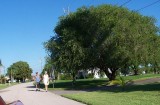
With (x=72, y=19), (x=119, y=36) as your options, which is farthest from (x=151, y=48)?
(x=72, y=19)

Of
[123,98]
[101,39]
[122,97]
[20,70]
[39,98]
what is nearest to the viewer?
[123,98]

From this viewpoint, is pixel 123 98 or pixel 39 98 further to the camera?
pixel 39 98

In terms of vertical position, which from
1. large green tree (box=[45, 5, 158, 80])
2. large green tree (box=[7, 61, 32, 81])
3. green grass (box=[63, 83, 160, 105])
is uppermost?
large green tree (box=[7, 61, 32, 81])

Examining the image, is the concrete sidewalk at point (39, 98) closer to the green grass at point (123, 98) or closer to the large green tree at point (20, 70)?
the green grass at point (123, 98)

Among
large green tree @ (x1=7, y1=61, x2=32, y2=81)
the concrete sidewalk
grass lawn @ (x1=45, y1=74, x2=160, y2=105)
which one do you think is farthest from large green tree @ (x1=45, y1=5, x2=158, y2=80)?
large green tree @ (x1=7, y1=61, x2=32, y2=81)

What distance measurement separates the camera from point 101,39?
3947 cm

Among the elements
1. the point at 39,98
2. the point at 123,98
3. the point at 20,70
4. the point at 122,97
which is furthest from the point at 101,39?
the point at 20,70

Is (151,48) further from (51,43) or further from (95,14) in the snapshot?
(51,43)

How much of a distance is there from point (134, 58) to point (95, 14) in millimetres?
5880

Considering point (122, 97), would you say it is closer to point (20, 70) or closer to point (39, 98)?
point (39, 98)

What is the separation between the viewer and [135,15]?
42.5 meters

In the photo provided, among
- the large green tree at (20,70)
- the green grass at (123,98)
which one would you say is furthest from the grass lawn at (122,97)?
the large green tree at (20,70)

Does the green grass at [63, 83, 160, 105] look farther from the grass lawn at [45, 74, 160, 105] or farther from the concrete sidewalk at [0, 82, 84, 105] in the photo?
the concrete sidewalk at [0, 82, 84, 105]

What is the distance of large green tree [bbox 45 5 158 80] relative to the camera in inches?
1492
